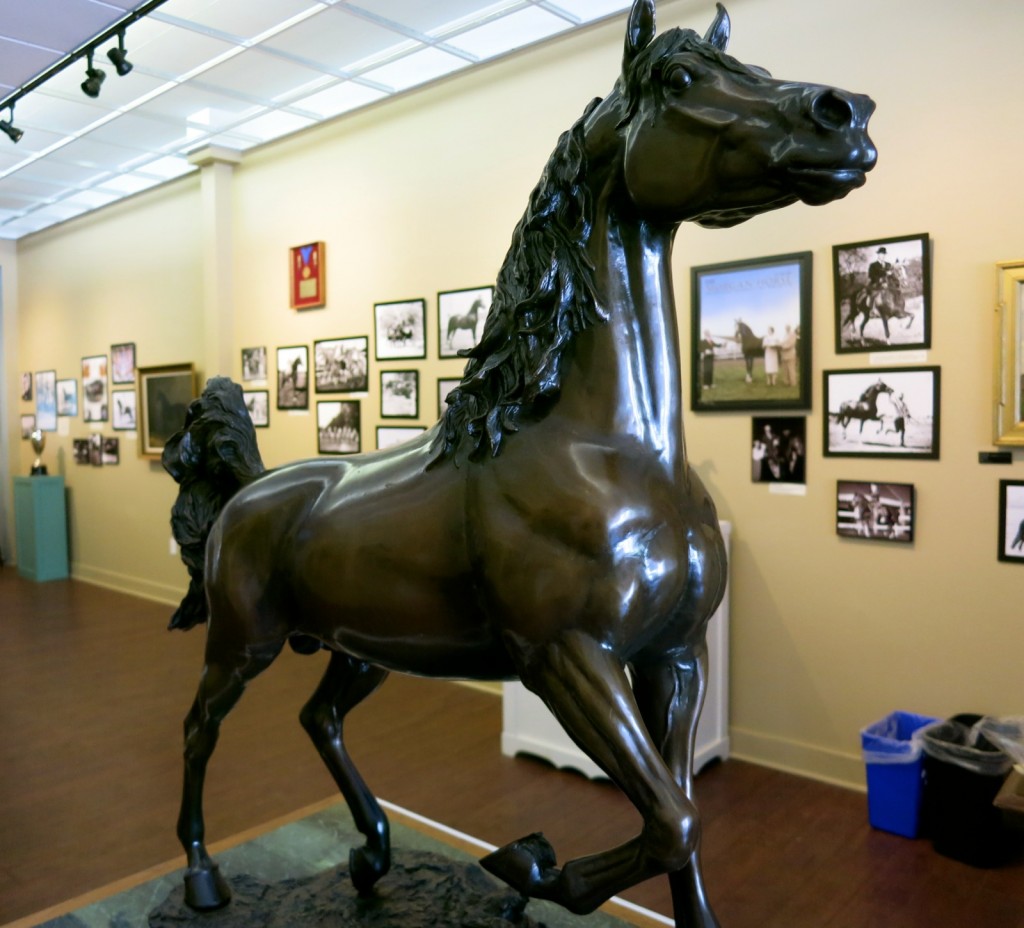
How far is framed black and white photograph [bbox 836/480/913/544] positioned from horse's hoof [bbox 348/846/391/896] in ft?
7.42

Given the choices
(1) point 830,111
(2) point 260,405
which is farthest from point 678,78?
(2) point 260,405

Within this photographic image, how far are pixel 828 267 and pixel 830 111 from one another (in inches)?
99.7

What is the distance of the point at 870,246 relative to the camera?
126 inches

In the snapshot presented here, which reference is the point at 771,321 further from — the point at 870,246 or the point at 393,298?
the point at 393,298

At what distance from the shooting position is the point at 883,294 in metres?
3.17

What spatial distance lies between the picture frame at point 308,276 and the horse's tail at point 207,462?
12.8ft

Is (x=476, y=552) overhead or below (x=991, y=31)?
below

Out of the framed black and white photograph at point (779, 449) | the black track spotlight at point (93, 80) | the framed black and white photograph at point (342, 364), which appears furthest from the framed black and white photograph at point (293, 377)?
the framed black and white photograph at point (779, 449)

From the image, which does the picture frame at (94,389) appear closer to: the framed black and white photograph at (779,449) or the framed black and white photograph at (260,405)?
the framed black and white photograph at (260,405)

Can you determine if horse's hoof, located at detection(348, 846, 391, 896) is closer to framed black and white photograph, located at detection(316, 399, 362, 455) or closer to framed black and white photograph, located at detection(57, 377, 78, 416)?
framed black and white photograph, located at detection(316, 399, 362, 455)

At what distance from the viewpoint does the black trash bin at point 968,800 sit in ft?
8.79

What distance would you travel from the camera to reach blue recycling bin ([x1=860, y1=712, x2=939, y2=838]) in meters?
2.86

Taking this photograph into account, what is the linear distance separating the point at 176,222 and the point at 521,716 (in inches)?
202

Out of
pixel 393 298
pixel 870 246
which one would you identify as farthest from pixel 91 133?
pixel 870 246
